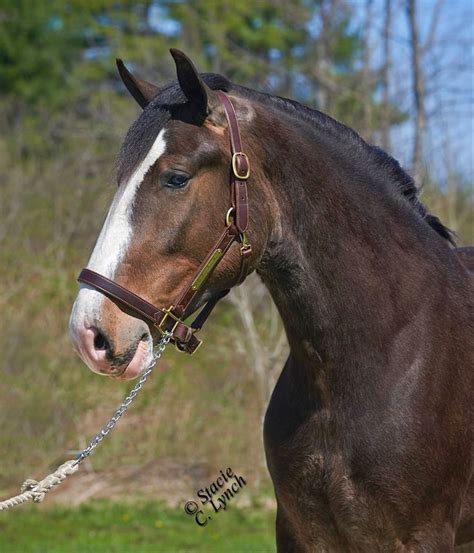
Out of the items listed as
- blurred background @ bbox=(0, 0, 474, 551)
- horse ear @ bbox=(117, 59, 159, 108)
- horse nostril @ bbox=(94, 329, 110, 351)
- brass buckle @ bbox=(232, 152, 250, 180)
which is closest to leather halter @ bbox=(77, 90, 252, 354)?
brass buckle @ bbox=(232, 152, 250, 180)

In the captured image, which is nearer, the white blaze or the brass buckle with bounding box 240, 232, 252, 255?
the white blaze

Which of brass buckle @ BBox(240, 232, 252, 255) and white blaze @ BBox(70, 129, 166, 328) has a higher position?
brass buckle @ BBox(240, 232, 252, 255)

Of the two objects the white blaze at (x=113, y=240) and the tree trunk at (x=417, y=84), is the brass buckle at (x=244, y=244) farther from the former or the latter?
the tree trunk at (x=417, y=84)

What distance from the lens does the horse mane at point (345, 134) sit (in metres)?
3.53

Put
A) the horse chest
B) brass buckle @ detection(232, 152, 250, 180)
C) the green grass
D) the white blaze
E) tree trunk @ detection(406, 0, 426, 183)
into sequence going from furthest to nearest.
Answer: tree trunk @ detection(406, 0, 426, 183) → the green grass → the horse chest → brass buckle @ detection(232, 152, 250, 180) → the white blaze

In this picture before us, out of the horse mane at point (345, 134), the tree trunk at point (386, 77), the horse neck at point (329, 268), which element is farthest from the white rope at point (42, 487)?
the tree trunk at point (386, 77)

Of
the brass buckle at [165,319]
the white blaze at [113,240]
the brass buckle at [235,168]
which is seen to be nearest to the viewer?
the white blaze at [113,240]

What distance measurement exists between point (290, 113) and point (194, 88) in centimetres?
54

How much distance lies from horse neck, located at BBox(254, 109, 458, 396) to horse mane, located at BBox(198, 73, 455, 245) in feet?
0.35

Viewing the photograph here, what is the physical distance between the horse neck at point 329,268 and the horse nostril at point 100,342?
0.75 m

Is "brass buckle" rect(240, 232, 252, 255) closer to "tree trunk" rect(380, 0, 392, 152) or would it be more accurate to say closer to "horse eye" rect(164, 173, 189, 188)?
"horse eye" rect(164, 173, 189, 188)

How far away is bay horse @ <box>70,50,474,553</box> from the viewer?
10.4 ft

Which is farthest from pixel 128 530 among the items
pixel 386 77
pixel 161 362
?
pixel 386 77

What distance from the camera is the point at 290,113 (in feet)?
11.9
